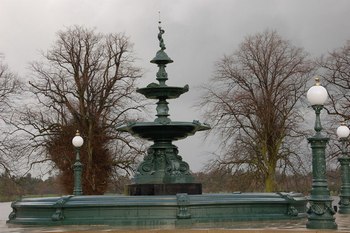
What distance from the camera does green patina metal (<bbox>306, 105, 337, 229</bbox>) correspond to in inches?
526

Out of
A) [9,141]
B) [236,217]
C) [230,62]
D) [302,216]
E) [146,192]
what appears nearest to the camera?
[236,217]

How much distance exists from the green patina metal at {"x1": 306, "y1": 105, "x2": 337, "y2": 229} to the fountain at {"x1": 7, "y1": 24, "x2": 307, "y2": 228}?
6.84 ft

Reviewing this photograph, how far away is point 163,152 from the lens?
18.7 m

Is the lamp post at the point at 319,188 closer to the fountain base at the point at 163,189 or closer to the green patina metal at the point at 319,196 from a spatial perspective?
the green patina metal at the point at 319,196

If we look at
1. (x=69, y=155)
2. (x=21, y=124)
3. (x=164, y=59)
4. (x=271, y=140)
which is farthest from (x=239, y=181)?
(x=164, y=59)

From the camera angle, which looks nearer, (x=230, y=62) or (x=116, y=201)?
(x=116, y=201)

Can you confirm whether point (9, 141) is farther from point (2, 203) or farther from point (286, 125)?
point (286, 125)

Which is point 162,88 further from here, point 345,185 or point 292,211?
point 345,185

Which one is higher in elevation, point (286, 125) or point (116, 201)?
point (286, 125)

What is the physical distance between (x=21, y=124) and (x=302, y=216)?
25.3 metres

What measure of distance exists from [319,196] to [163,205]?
12.7 ft

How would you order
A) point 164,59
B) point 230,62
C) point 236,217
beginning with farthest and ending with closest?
1. point 230,62
2. point 164,59
3. point 236,217

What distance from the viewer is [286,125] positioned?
36156 mm

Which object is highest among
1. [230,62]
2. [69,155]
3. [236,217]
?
[230,62]
